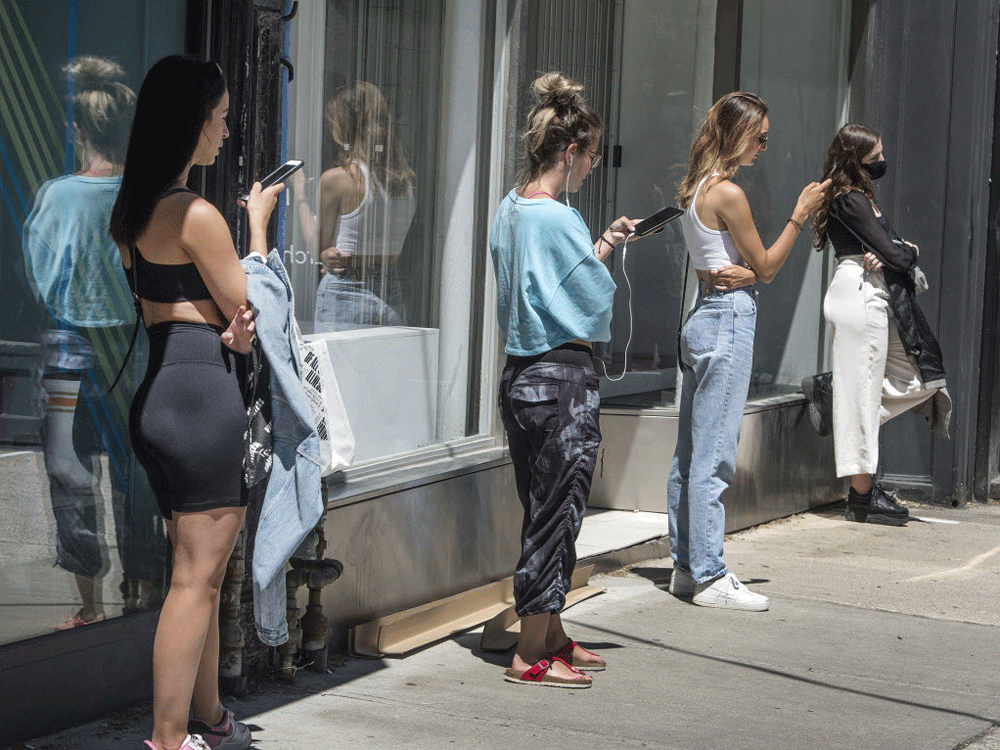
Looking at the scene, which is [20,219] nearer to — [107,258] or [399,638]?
[107,258]

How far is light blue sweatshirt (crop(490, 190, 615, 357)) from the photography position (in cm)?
477

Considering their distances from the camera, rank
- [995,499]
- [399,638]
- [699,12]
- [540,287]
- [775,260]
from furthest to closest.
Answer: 1. [995,499]
2. [699,12]
3. [775,260]
4. [399,638]
5. [540,287]

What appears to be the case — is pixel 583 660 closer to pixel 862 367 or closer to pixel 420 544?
pixel 420 544

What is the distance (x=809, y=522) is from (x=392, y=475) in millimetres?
3483

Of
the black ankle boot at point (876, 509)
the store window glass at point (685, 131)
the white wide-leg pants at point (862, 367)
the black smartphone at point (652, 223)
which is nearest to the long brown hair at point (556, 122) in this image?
the black smartphone at point (652, 223)

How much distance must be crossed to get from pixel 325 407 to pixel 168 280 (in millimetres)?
848

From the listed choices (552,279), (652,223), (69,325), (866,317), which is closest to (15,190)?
(69,325)

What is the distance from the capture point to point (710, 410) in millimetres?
6027

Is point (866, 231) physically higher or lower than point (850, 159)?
lower

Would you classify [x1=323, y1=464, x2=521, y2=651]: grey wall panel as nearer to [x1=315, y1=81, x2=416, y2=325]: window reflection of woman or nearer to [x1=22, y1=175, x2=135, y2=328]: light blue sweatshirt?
[x1=315, y1=81, x2=416, y2=325]: window reflection of woman

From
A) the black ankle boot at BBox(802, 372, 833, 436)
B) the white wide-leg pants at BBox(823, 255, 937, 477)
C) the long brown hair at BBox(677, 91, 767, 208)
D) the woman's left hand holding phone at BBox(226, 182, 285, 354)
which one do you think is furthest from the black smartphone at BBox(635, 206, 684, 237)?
the black ankle boot at BBox(802, 372, 833, 436)

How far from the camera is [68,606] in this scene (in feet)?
14.0

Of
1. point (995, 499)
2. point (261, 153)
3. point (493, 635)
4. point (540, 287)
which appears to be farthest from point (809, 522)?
point (261, 153)

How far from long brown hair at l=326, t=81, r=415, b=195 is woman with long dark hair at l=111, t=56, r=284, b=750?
166cm
